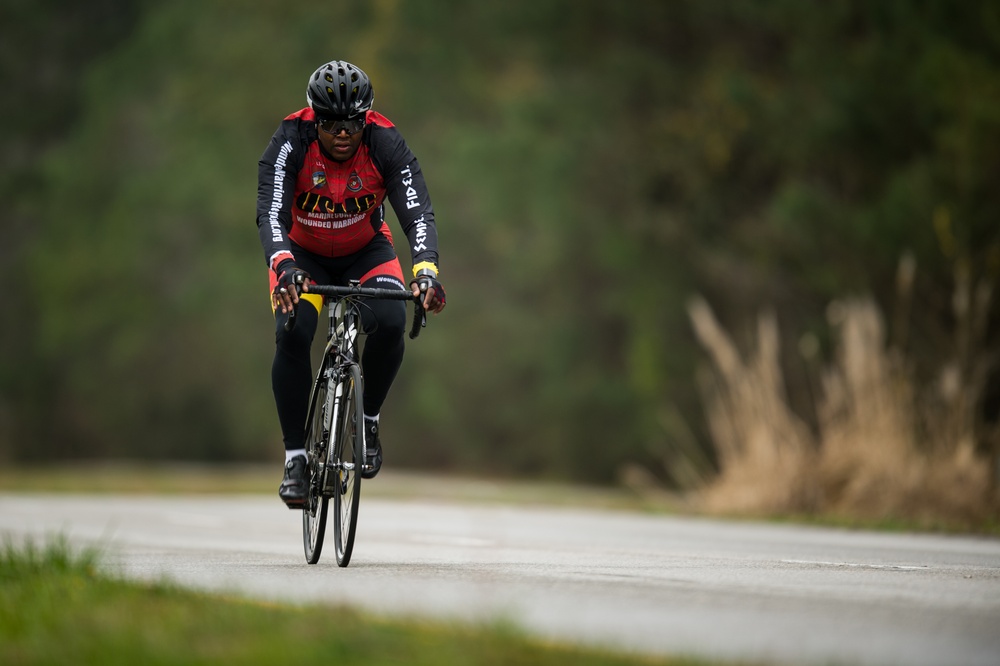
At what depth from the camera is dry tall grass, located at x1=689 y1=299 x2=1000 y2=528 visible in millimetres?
14430

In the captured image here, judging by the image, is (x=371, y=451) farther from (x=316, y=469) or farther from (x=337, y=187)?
(x=337, y=187)

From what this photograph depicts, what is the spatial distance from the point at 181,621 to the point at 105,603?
0.72 metres

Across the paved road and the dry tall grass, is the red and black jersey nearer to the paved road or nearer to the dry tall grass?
the paved road

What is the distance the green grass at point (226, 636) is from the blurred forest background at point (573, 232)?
958cm

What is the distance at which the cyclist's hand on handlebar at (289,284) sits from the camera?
8328mm

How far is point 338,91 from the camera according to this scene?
8.48 metres

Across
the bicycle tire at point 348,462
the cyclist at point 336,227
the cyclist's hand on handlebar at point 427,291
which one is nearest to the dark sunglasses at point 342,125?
the cyclist at point 336,227

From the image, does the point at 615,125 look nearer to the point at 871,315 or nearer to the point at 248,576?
the point at 871,315

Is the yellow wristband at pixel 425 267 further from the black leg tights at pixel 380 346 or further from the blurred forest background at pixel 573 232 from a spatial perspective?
the blurred forest background at pixel 573 232

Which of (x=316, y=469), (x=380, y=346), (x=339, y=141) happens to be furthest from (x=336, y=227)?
(x=316, y=469)

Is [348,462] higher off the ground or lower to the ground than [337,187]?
lower

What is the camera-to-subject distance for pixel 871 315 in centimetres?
1527

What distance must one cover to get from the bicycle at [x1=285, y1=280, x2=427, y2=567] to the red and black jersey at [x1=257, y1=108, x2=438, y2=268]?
0.36 meters

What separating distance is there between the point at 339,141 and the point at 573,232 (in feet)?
93.3
